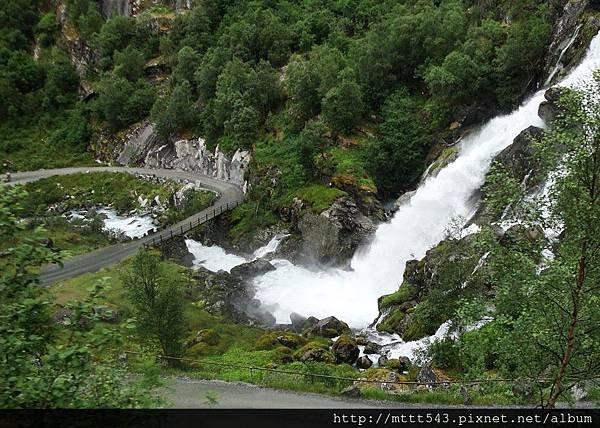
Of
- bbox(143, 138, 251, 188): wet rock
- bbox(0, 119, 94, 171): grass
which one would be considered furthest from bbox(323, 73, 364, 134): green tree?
bbox(0, 119, 94, 171): grass

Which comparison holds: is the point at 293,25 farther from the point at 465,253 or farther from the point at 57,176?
the point at 465,253

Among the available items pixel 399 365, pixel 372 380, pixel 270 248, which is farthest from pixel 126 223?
pixel 372 380

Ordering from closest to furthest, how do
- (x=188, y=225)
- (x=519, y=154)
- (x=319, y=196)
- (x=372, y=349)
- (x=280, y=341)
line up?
(x=372, y=349)
(x=280, y=341)
(x=519, y=154)
(x=319, y=196)
(x=188, y=225)

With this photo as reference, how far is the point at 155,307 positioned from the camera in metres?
23.6

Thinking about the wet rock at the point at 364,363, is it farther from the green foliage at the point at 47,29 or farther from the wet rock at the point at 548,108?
the green foliage at the point at 47,29

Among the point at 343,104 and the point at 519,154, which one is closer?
the point at 519,154

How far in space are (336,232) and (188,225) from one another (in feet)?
51.5

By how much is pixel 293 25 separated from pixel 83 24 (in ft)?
139

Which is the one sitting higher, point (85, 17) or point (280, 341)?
point (85, 17)

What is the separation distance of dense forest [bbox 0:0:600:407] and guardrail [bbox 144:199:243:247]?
2174 millimetres

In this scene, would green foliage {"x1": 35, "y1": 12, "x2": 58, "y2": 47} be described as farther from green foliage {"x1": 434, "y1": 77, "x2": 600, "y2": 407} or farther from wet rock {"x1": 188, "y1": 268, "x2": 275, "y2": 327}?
green foliage {"x1": 434, "y1": 77, "x2": 600, "y2": 407}

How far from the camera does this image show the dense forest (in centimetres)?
706

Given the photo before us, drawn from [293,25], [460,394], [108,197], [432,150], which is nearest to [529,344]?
[460,394]

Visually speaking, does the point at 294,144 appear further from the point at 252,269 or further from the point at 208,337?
the point at 208,337
